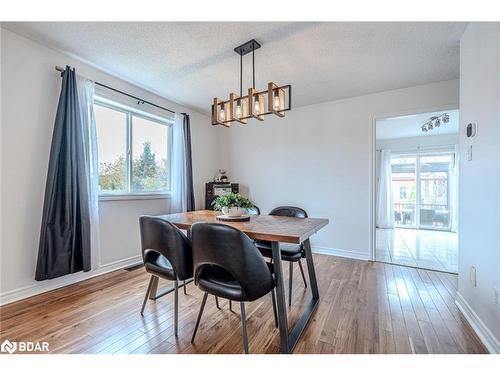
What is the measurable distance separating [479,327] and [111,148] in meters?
3.80

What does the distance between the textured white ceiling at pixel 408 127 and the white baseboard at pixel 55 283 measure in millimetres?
4598

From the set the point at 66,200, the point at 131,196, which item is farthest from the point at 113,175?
the point at 66,200

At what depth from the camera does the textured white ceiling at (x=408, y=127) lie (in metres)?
4.40

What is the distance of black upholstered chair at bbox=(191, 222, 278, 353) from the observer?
1342 mm

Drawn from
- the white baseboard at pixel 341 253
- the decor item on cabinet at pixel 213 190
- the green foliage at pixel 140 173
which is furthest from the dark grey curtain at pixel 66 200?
the white baseboard at pixel 341 253

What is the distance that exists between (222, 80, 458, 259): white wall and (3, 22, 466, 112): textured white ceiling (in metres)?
0.28

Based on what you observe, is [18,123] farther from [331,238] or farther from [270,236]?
[331,238]

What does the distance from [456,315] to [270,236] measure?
173 cm

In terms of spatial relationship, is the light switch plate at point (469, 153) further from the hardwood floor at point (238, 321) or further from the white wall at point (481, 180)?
the hardwood floor at point (238, 321)

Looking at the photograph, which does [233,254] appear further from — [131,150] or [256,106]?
[131,150]

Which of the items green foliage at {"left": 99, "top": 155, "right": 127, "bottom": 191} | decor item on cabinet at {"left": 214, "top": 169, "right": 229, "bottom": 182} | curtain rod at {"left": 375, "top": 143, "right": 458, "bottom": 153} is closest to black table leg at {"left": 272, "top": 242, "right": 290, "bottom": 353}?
green foliage at {"left": 99, "top": 155, "right": 127, "bottom": 191}

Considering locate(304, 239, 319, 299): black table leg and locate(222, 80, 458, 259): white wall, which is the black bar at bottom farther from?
locate(222, 80, 458, 259): white wall

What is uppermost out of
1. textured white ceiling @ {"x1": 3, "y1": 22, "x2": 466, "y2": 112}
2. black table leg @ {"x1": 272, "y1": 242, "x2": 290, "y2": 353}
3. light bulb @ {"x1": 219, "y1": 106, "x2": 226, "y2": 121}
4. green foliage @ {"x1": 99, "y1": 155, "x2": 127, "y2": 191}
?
textured white ceiling @ {"x1": 3, "y1": 22, "x2": 466, "y2": 112}

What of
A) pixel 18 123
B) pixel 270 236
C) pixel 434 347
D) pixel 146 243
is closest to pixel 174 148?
pixel 18 123
